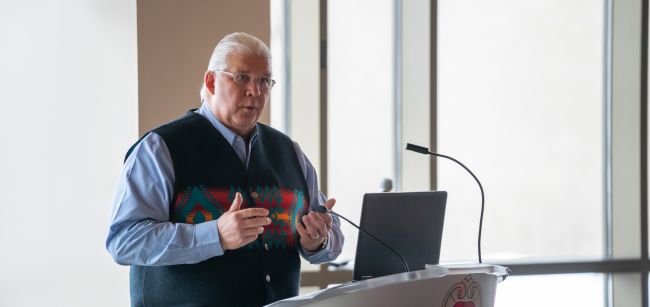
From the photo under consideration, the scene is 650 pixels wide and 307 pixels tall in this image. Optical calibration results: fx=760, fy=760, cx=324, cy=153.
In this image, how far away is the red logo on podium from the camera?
5.08 ft

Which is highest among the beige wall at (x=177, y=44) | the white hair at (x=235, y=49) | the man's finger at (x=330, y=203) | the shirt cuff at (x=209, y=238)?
the beige wall at (x=177, y=44)

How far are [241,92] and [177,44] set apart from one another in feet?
5.38

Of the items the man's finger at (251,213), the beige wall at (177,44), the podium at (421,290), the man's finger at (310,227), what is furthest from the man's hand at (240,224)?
the beige wall at (177,44)

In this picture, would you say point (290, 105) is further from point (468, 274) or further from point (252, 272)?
point (468, 274)

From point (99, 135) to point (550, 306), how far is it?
2.92 m

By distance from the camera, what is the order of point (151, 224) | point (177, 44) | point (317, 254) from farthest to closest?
point (177, 44)
point (317, 254)
point (151, 224)

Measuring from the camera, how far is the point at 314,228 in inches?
82.7

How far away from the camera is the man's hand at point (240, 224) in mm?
1770

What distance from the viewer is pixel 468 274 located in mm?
1590

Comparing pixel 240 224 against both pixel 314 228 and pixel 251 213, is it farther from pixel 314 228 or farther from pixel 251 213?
pixel 314 228

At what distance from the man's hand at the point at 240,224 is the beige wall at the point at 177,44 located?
184 cm

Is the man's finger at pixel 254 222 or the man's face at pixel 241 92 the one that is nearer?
the man's finger at pixel 254 222

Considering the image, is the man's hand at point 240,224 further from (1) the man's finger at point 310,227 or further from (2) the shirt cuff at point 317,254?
(2) the shirt cuff at point 317,254

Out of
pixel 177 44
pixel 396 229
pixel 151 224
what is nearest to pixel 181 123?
pixel 151 224
